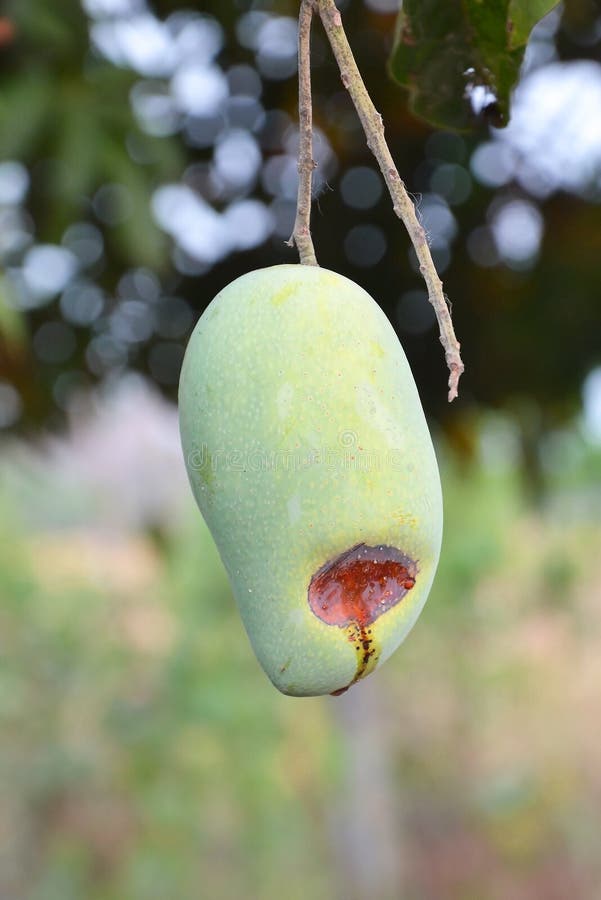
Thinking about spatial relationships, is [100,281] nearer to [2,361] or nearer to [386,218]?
[2,361]

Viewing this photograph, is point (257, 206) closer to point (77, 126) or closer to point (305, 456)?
point (77, 126)

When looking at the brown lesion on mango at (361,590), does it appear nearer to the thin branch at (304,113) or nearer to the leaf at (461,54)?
the thin branch at (304,113)

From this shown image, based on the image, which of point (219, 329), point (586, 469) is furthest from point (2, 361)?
point (586, 469)

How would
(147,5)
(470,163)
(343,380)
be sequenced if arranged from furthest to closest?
(470,163), (147,5), (343,380)

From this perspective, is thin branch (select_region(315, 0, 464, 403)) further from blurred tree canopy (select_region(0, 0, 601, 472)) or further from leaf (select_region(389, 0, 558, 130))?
blurred tree canopy (select_region(0, 0, 601, 472))

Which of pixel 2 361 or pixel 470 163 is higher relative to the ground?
pixel 470 163
